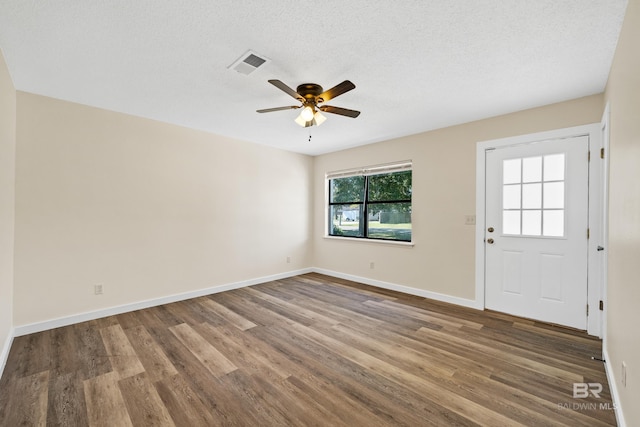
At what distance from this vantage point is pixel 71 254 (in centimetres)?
307

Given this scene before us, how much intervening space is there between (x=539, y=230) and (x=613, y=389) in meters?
1.73

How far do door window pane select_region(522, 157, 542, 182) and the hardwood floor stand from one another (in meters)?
1.67

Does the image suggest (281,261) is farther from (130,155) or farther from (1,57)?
(1,57)

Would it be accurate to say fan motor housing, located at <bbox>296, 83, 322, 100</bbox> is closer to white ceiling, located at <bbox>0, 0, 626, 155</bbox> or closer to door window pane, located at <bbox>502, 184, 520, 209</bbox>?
white ceiling, located at <bbox>0, 0, 626, 155</bbox>

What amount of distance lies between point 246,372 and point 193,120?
311cm

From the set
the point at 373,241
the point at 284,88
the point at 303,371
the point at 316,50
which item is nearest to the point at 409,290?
the point at 373,241

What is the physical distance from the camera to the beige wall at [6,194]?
2254 mm

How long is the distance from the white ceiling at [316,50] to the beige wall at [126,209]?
0.46 m

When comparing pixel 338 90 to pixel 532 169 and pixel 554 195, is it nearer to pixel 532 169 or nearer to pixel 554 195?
pixel 532 169

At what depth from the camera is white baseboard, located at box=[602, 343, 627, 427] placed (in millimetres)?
1604

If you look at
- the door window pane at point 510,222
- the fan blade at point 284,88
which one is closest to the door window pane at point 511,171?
the door window pane at point 510,222

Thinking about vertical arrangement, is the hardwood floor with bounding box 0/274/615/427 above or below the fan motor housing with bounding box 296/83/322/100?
below

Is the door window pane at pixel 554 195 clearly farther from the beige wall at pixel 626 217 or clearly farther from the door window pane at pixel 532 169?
the beige wall at pixel 626 217

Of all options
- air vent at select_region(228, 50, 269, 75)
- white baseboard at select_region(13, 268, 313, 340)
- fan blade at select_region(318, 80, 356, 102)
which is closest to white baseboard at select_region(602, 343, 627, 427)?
fan blade at select_region(318, 80, 356, 102)
